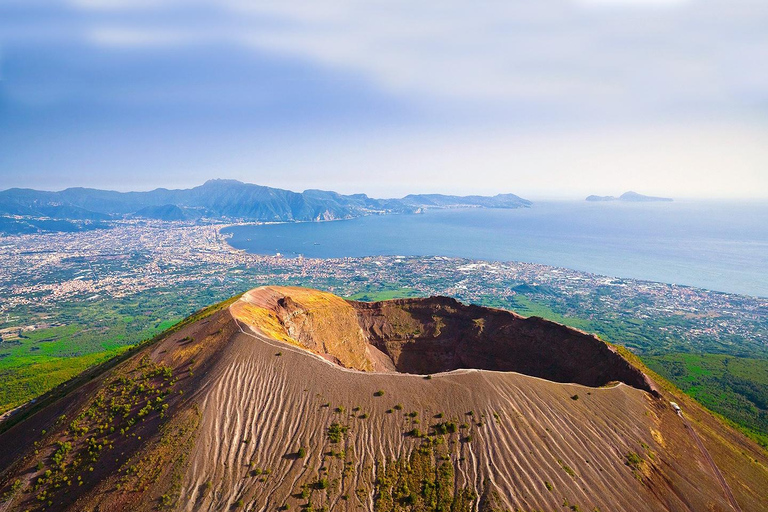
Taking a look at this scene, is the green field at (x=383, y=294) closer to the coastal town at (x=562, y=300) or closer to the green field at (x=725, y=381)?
the coastal town at (x=562, y=300)

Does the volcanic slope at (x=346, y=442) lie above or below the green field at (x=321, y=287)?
above

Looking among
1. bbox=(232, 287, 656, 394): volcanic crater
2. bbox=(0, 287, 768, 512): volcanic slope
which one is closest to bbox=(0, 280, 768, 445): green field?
bbox=(232, 287, 656, 394): volcanic crater

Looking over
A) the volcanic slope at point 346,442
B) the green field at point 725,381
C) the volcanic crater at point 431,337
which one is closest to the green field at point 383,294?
the volcanic crater at point 431,337

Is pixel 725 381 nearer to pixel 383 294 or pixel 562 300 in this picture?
pixel 562 300

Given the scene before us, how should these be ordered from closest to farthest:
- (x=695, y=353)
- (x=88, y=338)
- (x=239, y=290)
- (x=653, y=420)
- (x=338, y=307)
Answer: (x=653, y=420), (x=338, y=307), (x=695, y=353), (x=88, y=338), (x=239, y=290)

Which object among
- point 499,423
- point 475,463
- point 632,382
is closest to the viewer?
point 475,463

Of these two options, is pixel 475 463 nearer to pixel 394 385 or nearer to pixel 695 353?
pixel 394 385

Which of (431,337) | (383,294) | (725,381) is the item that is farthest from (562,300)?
(431,337)

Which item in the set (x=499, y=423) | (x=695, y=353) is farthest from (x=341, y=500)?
(x=695, y=353)
